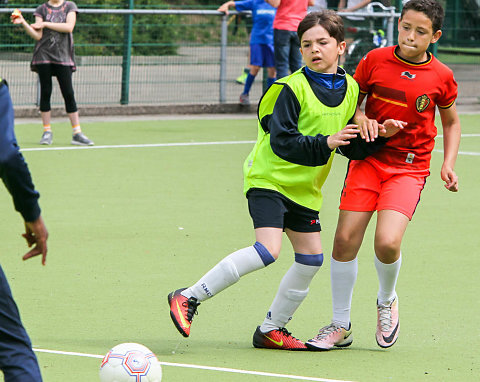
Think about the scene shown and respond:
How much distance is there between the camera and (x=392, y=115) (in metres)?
5.31

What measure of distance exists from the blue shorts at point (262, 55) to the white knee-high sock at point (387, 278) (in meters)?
9.98

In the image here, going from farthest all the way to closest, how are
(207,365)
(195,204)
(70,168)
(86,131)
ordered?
(86,131) → (70,168) → (195,204) → (207,365)

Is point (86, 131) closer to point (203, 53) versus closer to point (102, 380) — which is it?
point (203, 53)

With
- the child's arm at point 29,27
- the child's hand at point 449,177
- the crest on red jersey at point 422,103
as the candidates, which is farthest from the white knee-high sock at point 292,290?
the child's arm at point 29,27

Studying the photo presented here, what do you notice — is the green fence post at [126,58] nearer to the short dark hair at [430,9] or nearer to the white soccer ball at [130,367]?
the short dark hair at [430,9]

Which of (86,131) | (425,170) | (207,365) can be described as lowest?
(86,131)

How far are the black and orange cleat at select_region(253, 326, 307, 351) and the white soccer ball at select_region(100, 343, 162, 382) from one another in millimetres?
887

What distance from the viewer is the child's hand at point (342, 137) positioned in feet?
15.7

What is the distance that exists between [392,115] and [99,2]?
13.0 meters

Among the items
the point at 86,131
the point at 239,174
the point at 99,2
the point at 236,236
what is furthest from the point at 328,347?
the point at 99,2

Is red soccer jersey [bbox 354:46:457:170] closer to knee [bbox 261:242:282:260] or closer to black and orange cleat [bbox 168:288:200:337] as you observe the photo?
knee [bbox 261:242:282:260]

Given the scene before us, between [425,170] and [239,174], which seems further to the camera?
[239,174]

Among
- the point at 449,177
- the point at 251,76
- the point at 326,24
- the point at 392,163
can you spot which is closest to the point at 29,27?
the point at 251,76

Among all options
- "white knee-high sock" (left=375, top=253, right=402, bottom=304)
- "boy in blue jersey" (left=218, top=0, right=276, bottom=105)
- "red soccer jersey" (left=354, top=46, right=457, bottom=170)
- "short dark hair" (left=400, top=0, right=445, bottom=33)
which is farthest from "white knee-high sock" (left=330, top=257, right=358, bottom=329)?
"boy in blue jersey" (left=218, top=0, right=276, bottom=105)
